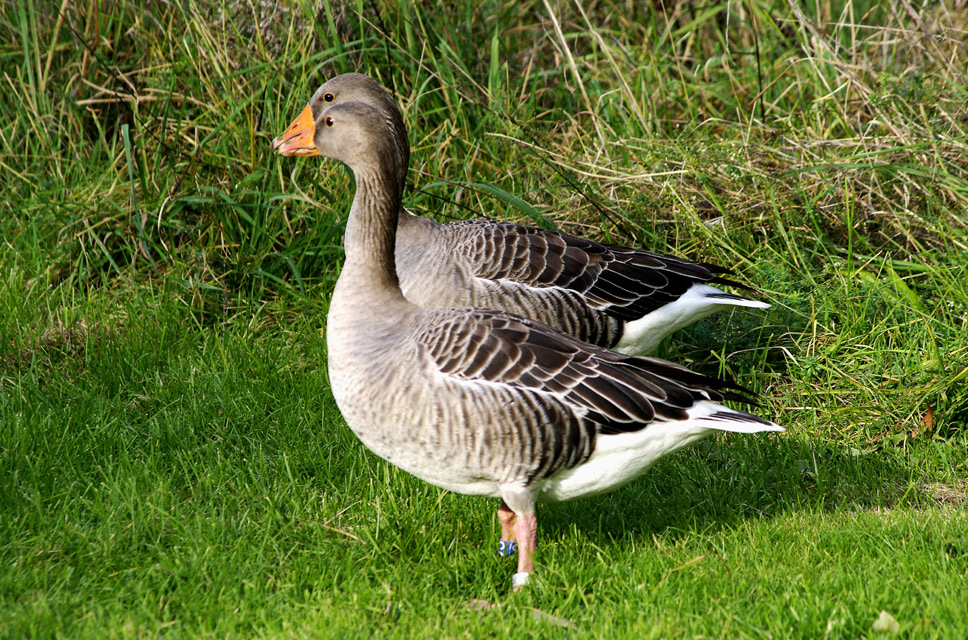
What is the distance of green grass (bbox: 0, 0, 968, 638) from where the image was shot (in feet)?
12.7

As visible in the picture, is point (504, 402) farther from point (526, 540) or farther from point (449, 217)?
point (449, 217)

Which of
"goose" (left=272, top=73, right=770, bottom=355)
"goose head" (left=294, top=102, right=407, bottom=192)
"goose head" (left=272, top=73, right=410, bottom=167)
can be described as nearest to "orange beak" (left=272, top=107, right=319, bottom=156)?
"goose head" (left=272, top=73, right=410, bottom=167)

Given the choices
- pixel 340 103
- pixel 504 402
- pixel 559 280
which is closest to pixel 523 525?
pixel 504 402

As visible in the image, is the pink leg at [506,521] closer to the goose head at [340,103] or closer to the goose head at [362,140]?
the goose head at [362,140]

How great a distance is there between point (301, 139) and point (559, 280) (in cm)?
174

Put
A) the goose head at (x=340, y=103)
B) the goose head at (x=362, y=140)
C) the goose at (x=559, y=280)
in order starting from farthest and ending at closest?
1. the goose at (x=559, y=280)
2. the goose head at (x=340, y=103)
3. the goose head at (x=362, y=140)

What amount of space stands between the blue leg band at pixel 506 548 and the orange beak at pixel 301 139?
6.76 feet

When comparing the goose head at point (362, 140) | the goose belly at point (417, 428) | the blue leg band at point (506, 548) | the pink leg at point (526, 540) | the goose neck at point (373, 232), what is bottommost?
the blue leg band at point (506, 548)

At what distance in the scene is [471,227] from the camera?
228 inches

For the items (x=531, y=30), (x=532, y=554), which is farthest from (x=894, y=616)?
(x=531, y=30)

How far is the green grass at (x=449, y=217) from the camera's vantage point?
12.7ft

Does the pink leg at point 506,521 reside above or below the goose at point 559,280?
below

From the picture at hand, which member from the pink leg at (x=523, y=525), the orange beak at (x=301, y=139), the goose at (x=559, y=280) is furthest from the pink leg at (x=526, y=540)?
the orange beak at (x=301, y=139)

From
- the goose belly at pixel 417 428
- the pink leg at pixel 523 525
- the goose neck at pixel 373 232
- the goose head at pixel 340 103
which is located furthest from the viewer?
the goose head at pixel 340 103
